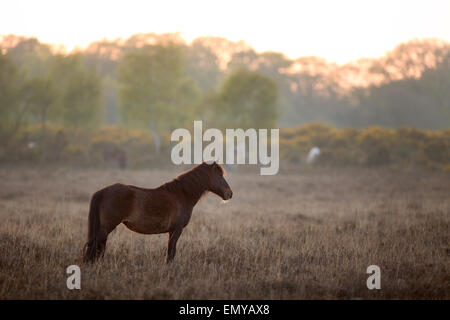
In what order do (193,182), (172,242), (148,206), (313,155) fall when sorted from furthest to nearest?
(313,155), (193,182), (172,242), (148,206)

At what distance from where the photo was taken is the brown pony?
5875 mm

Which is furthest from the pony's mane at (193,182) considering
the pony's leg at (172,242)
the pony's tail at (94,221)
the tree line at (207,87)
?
the tree line at (207,87)

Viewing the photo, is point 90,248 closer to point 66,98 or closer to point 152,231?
point 152,231

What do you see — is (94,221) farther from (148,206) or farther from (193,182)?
(193,182)

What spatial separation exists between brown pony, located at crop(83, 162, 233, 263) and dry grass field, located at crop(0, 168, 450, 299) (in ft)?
1.57

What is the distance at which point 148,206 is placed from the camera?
6.07m

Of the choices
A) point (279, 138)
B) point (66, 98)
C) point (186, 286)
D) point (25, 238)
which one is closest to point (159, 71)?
point (66, 98)

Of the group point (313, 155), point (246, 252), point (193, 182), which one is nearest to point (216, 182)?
point (193, 182)

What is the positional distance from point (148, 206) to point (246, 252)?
2.23 m

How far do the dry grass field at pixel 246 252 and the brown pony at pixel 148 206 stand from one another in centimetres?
48

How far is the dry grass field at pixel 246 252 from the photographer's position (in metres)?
5.26

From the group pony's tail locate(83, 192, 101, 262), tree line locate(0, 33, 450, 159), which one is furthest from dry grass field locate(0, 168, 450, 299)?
tree line locate(0, 33, 450, 159)
